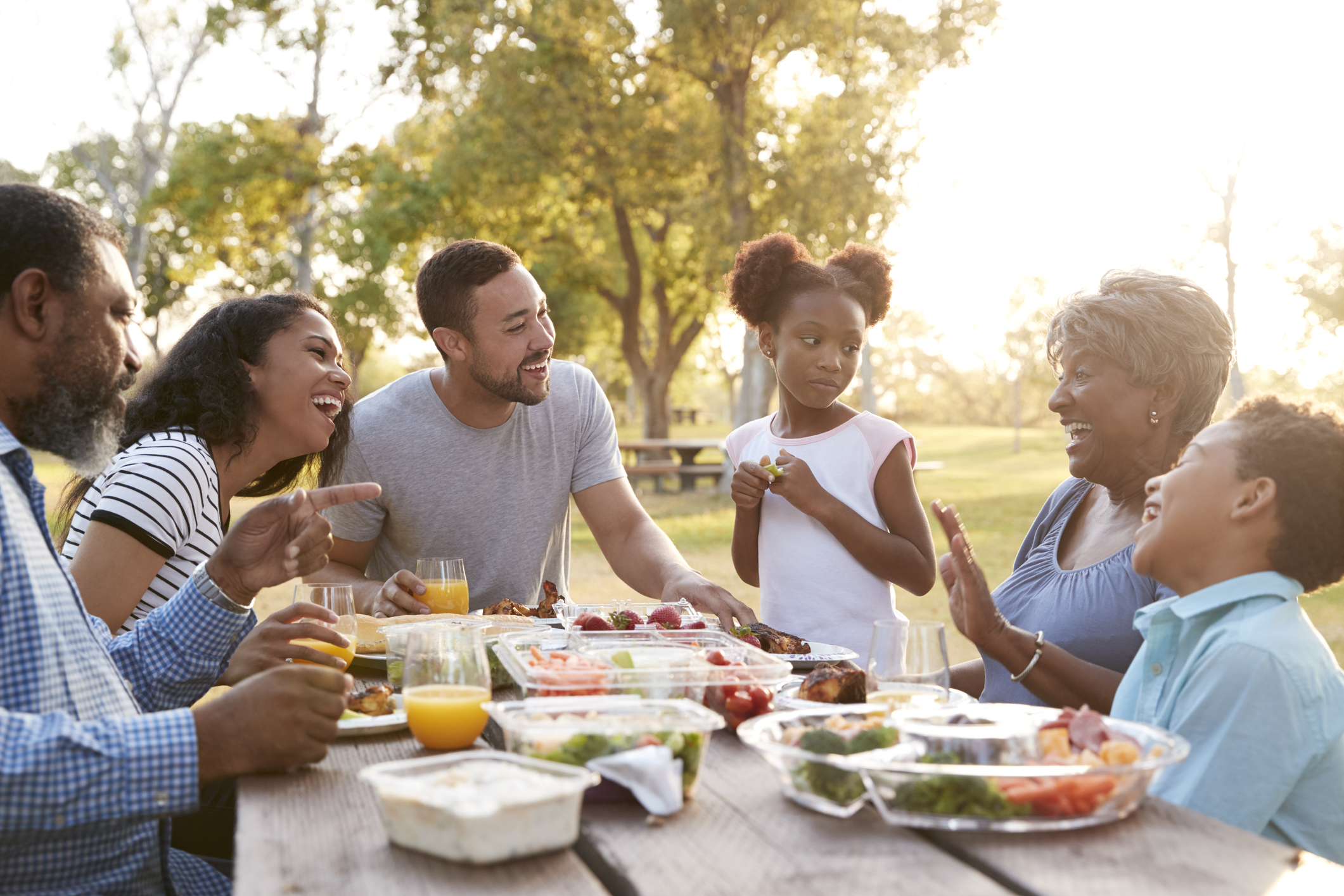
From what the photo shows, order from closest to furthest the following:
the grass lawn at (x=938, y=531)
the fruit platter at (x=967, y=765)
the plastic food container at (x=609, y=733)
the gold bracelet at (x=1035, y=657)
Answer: the fruit platter at (x=967, y=765) → the plastic food container at (x=609, y=733) → the gold bracelet at (x=1035, y=657) → the grass lawn at (x=938, y=531)

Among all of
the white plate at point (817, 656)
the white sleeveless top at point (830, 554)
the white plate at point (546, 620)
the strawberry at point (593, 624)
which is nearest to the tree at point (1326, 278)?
the white sleeveless top at point (830, 554)

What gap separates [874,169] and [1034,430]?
30.4 metres

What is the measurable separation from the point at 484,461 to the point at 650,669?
2142 mm

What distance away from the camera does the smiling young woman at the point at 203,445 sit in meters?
2.79

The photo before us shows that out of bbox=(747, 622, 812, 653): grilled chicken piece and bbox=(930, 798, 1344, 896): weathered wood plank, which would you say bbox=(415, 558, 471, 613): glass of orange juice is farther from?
bbox=(930, 798, 1344, 896): weathered wood plank

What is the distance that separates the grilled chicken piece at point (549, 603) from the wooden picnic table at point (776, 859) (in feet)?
4.79

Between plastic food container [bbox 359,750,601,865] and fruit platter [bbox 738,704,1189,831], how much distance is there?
337 millimetres

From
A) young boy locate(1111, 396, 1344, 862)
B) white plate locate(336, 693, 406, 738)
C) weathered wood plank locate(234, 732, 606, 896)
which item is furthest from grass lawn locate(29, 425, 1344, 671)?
young boy locate(1111, 396, 1344, 862)

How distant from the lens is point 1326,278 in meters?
17.0

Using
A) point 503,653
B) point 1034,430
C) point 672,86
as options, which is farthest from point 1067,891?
point 1034,430

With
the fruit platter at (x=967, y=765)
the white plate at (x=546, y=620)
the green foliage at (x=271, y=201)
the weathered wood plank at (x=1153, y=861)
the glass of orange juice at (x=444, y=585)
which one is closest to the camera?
Answer: the weathered wood plank at (x=1153, y=861)

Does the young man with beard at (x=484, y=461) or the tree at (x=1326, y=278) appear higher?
the tree at (x=1326, y=278)

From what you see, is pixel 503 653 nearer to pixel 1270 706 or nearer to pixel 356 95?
pixel 1270 706

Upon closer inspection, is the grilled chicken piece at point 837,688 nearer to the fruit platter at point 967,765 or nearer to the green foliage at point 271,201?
the fruit platter at point 967,765
